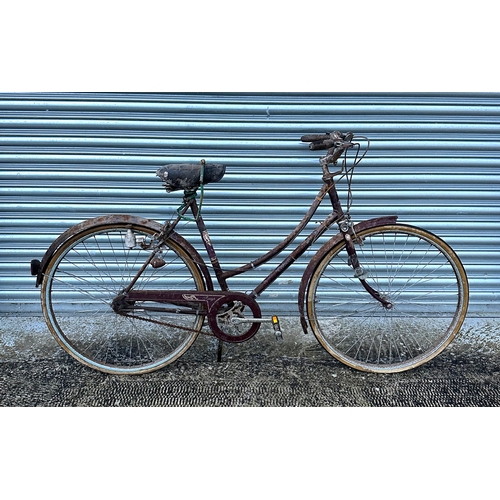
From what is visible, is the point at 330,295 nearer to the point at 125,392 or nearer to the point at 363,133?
the point at 363,133

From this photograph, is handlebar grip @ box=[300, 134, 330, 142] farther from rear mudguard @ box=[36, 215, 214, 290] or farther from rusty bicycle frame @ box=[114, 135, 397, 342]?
rear mudguard @ box=[36, 215, 214, 290]

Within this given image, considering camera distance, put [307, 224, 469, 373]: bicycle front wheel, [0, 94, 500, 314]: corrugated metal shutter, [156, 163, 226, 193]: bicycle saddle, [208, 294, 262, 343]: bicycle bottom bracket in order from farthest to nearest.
Answer: [307, 224, 469, 373]: bicycle front wheel → [0, 94, 500, 314]: corrugated metal shutter → [208, 294, 262, 343]: bicycle bottom bracket → [156, 163, 226, 193]: bicycle saddle

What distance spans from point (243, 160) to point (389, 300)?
1756mm

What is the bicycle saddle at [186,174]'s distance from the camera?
3.45m

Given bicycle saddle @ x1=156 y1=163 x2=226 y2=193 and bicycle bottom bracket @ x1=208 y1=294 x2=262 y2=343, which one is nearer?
bicycle saddle @ x1=156 y1=163 x2=226 y2=193

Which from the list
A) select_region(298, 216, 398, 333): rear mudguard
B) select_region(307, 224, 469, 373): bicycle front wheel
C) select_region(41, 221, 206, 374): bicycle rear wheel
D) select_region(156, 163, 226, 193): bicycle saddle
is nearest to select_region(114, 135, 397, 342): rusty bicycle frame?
select_region(298, 216, 398, 333): rear mudguard

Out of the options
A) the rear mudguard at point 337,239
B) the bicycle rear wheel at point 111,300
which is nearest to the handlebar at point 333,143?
the rear mudguard at point 337,239

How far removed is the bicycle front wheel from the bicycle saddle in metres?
1.30

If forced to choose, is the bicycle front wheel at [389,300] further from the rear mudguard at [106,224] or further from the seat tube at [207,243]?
the rear mudguard at [106,224]

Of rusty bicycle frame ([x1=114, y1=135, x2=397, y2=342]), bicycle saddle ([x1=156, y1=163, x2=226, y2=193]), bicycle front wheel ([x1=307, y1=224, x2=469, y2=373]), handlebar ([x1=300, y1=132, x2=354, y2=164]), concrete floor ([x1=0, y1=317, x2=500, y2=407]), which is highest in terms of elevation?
handlebar ([x1=300, y1=132, x2=354, y2=164])

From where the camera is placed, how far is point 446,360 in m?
4.04

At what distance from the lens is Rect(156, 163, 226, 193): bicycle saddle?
345 cm

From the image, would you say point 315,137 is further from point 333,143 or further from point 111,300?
point 111,300
